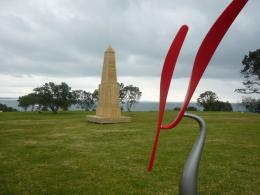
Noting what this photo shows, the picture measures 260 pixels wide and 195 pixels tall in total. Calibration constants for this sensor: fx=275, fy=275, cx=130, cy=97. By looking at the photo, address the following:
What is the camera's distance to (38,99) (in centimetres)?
3047

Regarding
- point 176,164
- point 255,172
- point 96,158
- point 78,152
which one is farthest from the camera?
point 78,152

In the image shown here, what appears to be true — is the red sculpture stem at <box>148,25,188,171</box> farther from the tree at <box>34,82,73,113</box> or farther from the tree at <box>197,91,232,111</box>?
the tree at <box>197,91,232,111</box>

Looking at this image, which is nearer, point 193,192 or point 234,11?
point 234,11

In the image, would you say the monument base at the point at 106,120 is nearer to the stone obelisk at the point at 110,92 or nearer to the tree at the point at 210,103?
the stone obelisk at the point at 110,92

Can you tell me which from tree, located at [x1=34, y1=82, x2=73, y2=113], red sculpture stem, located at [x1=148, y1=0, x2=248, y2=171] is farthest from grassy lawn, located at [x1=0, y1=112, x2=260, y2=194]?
tree, located at [x1=34, y1=82, x2=73, y2=113]

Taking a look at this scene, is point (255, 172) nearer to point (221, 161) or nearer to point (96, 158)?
point (221, 161)

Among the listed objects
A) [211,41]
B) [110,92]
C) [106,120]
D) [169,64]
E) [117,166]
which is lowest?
[117,166]

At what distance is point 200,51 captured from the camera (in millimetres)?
4078

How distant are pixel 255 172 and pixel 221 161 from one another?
1266mm

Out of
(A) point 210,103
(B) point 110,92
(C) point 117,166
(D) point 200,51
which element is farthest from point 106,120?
(A) point 210,103

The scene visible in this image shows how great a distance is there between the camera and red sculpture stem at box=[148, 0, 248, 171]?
3.70m

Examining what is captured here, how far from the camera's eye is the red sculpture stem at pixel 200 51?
12.1 feet

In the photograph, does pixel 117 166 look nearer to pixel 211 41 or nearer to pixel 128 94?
pixel 211 41

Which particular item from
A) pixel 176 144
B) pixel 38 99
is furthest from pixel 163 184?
pixel 38 99
